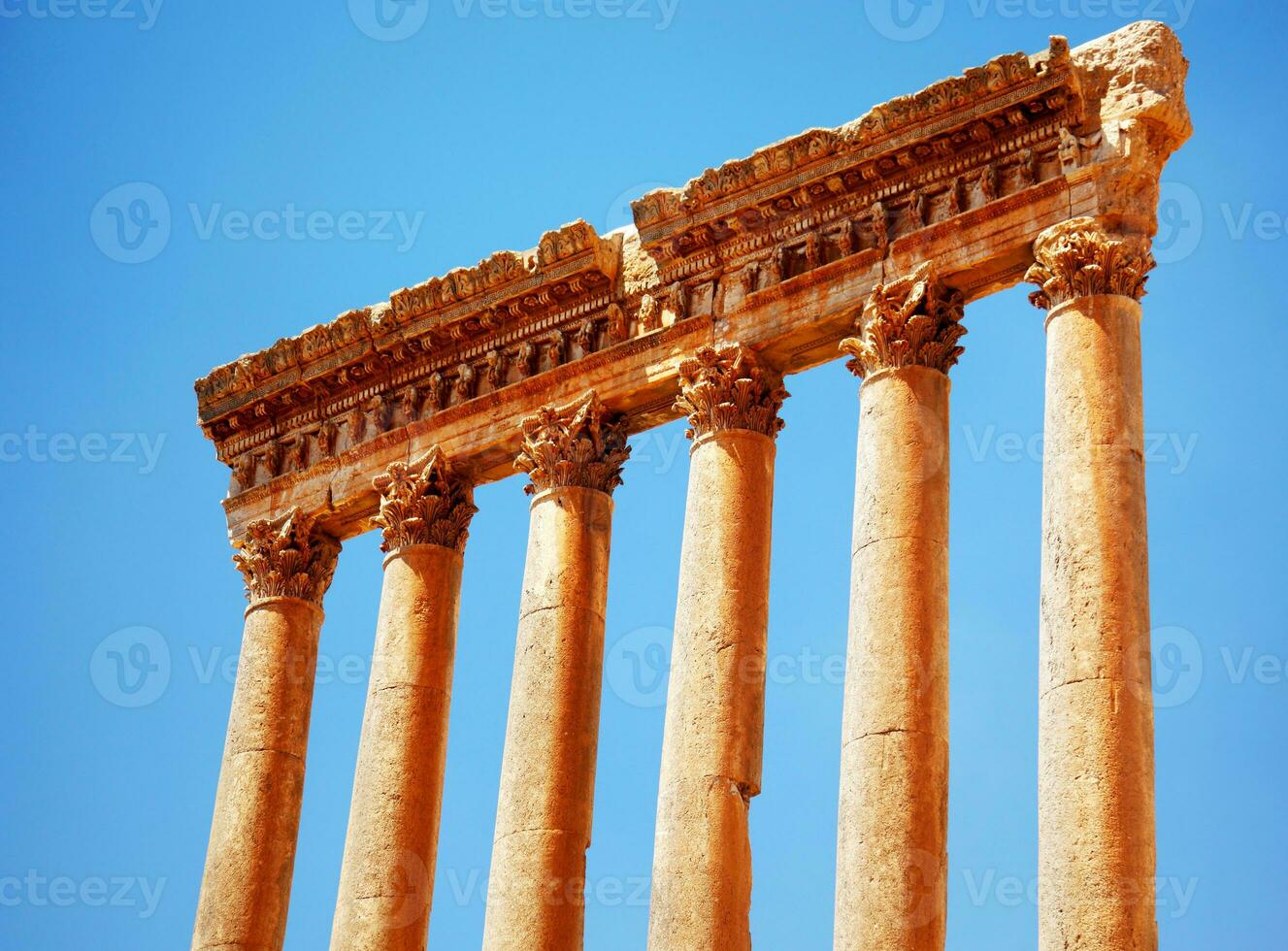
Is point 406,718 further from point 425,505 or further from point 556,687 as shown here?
point 425,505

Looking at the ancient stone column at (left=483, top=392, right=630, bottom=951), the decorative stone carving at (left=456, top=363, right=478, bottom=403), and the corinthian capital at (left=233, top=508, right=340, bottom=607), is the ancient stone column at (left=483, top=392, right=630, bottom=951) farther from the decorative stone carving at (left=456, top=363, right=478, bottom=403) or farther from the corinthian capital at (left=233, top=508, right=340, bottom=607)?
the corinthian capital at (left=233, top=508, right=340, bottom=607)

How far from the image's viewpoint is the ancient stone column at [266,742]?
3120 centimetres

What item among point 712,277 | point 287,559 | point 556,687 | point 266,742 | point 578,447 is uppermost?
point 712,277

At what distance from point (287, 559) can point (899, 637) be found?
440 inches

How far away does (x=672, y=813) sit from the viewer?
2670 cm

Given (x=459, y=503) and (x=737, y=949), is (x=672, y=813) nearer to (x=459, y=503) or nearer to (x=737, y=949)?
(x=737, y=949)

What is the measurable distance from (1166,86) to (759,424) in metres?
6.59

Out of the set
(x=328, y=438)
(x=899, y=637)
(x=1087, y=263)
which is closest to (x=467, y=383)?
(x=328, y=438)

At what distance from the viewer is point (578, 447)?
3069 cm

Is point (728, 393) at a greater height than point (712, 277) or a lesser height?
A: lesser

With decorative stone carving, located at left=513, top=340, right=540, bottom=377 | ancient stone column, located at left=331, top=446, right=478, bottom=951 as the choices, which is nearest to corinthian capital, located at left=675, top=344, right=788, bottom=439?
decorative stone carving, located at left=513, top=340, right=540, bottom=377

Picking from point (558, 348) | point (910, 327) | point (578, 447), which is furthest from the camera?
point (558, 348)

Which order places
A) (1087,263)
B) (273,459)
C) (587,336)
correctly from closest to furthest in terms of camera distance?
(1087,263) → (587,336) → (273,459)

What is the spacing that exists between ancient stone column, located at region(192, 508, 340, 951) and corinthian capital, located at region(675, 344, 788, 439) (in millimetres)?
7217
